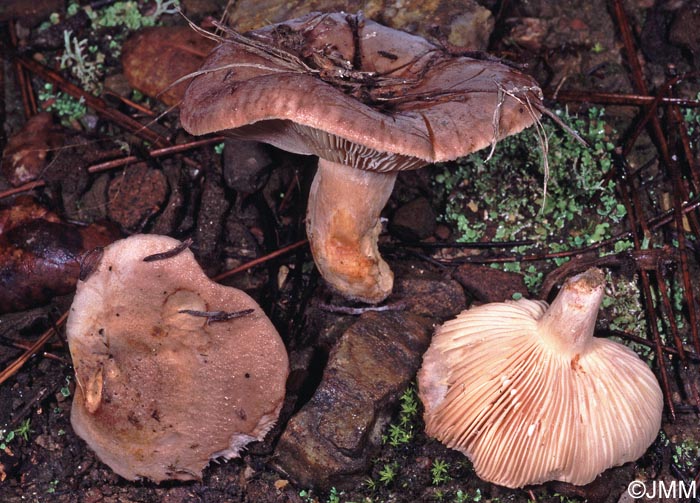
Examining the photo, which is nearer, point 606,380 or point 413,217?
point 606,380

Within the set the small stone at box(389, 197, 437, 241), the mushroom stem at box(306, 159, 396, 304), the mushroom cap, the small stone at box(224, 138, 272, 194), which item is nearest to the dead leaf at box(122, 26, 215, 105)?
the small stone at box(224, 138, 272, 194)

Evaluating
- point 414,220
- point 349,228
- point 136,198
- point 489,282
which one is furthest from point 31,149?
point 489,282

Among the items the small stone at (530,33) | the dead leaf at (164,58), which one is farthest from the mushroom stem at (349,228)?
the small stone at (530,33)

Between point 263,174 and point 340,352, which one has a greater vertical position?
point 263,174

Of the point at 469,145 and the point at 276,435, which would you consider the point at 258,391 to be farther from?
the point at 469,145

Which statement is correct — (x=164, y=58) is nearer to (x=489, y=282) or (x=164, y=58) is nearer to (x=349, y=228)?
(x=349, y=228)

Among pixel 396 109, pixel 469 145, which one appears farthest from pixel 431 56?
pixel 469 145

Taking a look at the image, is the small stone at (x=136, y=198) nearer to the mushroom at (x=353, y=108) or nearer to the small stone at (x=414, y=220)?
the mushroom at (x=353, y=108)
